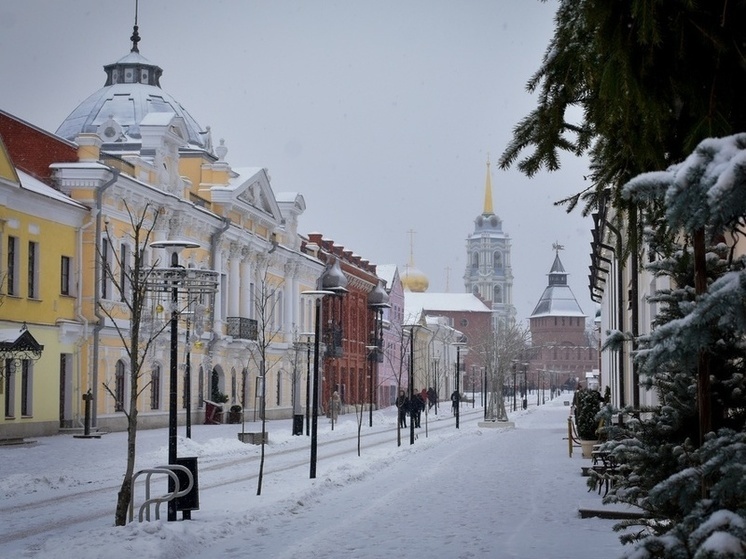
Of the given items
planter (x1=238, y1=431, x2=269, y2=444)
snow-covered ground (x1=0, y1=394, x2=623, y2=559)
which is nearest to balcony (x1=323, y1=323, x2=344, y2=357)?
planter (x1=238, y1=431, x2=269, y2=444)

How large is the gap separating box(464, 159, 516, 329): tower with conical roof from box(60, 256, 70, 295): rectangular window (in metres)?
155

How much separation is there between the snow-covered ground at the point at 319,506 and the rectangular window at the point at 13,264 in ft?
16.5

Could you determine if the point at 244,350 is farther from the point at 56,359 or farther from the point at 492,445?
the point at 492,445

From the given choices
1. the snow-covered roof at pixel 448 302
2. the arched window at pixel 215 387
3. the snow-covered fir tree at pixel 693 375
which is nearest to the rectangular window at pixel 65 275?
the arched window at pixel 215 387

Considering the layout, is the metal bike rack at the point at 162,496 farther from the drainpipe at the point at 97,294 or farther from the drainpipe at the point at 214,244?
the drainpipe at the point at 214,244

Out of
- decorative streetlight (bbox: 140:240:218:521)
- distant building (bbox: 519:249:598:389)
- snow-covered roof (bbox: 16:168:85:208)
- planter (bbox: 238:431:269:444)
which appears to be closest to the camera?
decorative streetlight (bbox: 140:240:218:521)

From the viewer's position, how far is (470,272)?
194750mm

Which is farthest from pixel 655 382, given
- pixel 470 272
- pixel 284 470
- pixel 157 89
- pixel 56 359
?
pixel 470 272

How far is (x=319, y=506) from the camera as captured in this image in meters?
15.5

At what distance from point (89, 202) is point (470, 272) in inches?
6358

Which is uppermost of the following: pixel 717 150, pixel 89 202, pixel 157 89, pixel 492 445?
pixel 157 89

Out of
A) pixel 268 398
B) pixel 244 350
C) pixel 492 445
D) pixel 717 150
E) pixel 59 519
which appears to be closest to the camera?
pixel 717 150

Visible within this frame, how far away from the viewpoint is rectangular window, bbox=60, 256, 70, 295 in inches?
1348

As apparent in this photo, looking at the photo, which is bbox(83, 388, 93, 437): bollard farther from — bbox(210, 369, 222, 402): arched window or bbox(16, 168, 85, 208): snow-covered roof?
bbox(210, 369, 222, 402): arched window
